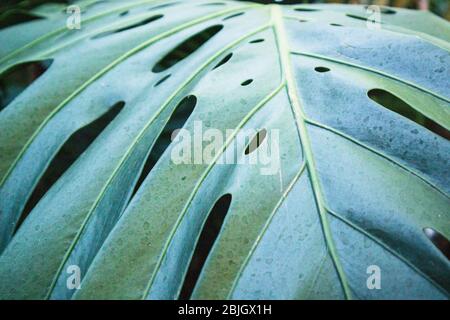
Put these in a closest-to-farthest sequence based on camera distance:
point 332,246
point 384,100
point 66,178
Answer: point 332,246 < point 66,178 < point 384,100

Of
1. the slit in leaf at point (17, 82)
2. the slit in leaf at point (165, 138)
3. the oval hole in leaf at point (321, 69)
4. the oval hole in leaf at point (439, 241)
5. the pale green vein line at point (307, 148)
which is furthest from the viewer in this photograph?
the slit in leaf at point (17, 82)

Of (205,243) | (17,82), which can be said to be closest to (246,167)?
(205,243)

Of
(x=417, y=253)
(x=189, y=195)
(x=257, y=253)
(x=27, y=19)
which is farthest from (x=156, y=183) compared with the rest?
(x=27, y=19)

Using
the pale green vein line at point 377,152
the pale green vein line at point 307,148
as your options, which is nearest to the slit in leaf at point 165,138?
the pale green vein line at point 307,148

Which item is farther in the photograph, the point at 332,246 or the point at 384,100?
the point at 384,100

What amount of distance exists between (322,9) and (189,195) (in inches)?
24.2

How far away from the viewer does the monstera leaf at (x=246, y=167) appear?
543mm

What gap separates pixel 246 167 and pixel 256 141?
5 centimetres

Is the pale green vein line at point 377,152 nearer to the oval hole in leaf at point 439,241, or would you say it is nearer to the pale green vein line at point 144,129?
the oval hole in leaf at point 439,241

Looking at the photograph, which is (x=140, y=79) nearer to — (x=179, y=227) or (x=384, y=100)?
(x=179, y=227)

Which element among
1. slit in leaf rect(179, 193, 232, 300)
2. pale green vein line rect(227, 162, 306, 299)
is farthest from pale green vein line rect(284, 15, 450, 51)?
slit in leaf rect(179, 193, 232, 300)

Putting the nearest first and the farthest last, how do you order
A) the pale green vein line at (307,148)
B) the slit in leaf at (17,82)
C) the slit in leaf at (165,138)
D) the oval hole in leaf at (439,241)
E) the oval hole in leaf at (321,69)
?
1. the pale green vein line at (307,148)
2. the oval hole in leaf at (439,241)
3. the oval hole in leaf at (321,69)
4. the slit in leaf at (165,138)
5. the slit in leaf at (17,82)

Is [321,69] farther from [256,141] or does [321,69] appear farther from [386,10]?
[386,10]

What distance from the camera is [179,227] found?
2.05 ft
